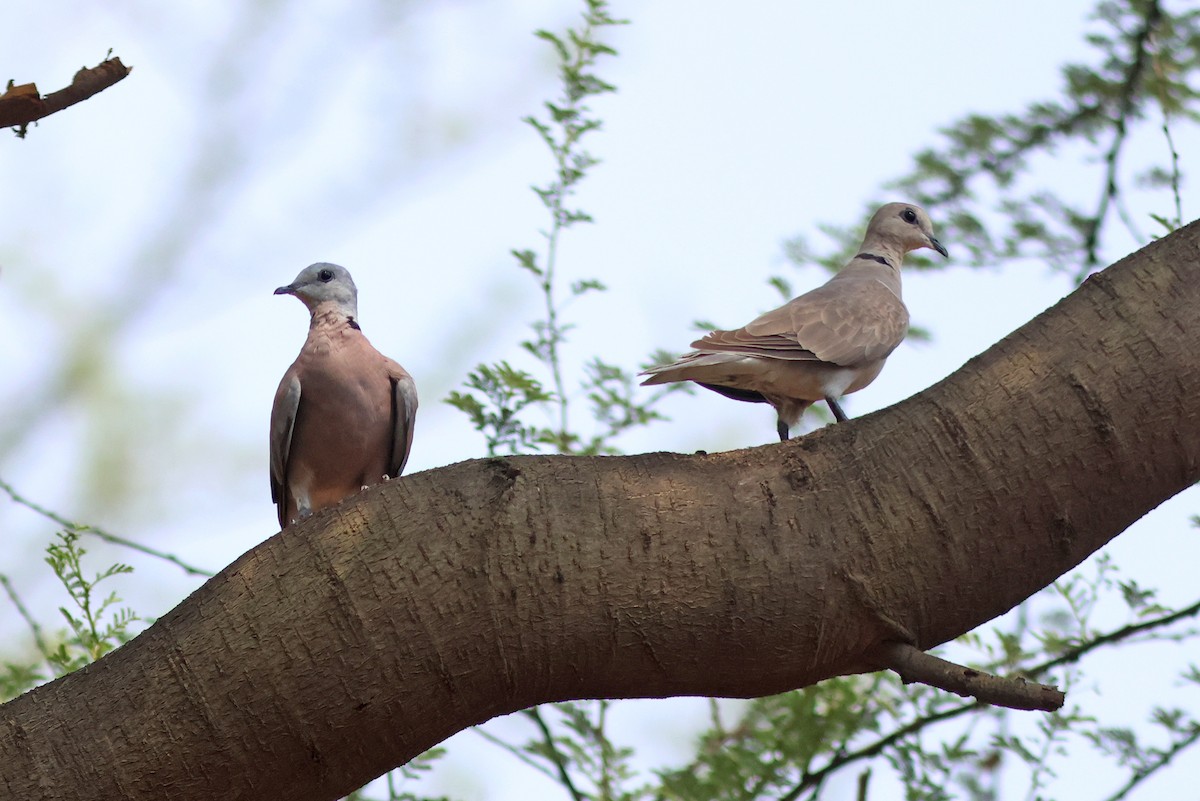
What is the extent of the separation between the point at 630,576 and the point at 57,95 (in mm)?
1455

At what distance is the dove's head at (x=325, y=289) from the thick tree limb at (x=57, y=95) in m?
2.16

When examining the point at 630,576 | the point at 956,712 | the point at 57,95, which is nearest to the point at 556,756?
the point at 956,712

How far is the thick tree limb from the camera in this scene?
2516 millimetres

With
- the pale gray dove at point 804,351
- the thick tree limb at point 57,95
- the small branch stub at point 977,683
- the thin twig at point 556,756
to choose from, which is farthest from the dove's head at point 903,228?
the thick tree limb at point 57,95

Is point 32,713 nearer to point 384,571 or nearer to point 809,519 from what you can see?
point 384,571

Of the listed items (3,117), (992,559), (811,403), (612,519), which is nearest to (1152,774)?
(811,403)

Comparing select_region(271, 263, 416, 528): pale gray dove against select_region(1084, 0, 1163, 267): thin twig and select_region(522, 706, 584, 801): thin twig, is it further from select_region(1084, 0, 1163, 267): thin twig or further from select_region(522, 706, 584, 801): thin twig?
select_region(1084, 0, 1163, 267): thin twig

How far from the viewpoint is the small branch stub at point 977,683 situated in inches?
89.8

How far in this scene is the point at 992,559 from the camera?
2488mm

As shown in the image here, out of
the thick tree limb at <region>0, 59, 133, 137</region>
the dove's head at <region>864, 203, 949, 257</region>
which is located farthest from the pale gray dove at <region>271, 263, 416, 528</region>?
the dove's head at <region>864, 203, 949, 257</region>

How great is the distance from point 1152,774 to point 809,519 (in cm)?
228

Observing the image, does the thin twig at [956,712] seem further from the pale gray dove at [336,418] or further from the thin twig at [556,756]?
the pale gray dove at [336,418]

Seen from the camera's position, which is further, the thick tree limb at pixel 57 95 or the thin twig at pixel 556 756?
the thin twig at pixel 556 756

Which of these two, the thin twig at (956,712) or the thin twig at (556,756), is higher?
the thin twig at (556,756)
